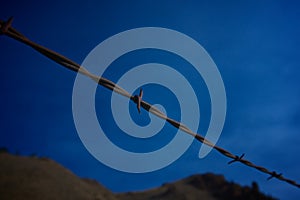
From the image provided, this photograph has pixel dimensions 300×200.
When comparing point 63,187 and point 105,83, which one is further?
point 63,187

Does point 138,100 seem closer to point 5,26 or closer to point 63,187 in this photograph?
point 5,26

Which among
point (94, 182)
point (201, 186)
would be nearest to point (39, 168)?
point (94, 182)

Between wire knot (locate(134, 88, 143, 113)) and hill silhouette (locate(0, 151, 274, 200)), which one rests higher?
hill silhouette (locate(0, 151, 274, 200))

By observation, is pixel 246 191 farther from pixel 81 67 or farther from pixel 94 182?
pixel 81 67

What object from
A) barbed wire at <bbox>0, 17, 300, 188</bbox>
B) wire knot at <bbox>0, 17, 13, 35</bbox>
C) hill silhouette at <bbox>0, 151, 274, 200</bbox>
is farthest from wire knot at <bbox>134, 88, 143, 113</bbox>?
hill silhouette at <bbox>0, 151, 274, 200</bbox>

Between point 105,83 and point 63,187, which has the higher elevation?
point 63,187

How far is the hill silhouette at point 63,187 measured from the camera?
84.7 feet

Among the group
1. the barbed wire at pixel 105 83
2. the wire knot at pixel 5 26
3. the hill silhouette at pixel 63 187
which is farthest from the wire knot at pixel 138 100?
the hill silhouette at pixel 63 187

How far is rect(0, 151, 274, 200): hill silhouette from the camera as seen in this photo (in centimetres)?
2581

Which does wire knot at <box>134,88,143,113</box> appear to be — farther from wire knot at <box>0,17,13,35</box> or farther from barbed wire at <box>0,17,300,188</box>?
wire knot at <box>0,17,13,35</box>

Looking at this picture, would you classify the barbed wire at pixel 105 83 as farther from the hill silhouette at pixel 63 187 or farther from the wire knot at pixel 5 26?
the hill silhouette at pixel 63 187

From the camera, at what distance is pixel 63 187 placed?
29734 millimetres

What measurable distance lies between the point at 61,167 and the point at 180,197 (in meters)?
21.1

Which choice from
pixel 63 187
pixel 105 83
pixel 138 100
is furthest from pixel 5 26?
pixel 63 187
